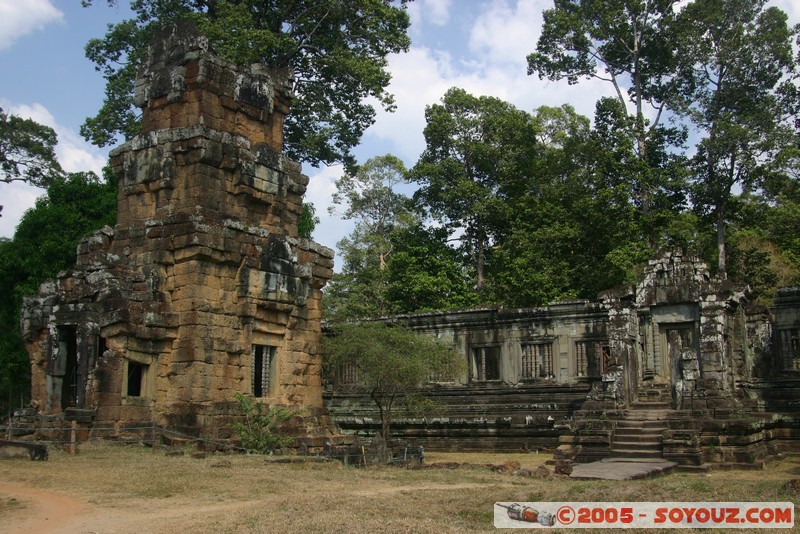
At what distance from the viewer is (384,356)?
20781 millimetres

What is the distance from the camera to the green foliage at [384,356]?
2078 cm

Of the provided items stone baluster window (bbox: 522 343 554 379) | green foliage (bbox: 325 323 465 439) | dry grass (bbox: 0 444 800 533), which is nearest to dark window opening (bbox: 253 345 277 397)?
green foliage (bbox: 325 323 465 439)

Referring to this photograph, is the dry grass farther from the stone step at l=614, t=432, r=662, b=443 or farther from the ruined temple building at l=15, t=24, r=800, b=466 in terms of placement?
the stone step at l=614, t=432, r=662, b=443

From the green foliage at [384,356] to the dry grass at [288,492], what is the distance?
5.37 meters

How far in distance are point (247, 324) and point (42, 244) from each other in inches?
518

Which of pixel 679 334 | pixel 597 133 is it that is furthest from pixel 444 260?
pixel 679 334

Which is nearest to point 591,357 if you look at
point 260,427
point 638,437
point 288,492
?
point 638,437

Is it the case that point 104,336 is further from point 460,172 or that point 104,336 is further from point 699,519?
point 460,172

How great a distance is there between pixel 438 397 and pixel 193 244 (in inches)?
433

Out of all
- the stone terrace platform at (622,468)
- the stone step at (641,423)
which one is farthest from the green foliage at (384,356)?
the stone terrace platform at (622,468)

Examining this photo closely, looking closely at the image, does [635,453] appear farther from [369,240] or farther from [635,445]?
[369,240]

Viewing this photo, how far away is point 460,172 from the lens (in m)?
33.8

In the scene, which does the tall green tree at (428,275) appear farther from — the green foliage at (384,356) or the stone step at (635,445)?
the stone step at (635,445)

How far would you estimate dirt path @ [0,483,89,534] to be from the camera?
8922 millimetres
